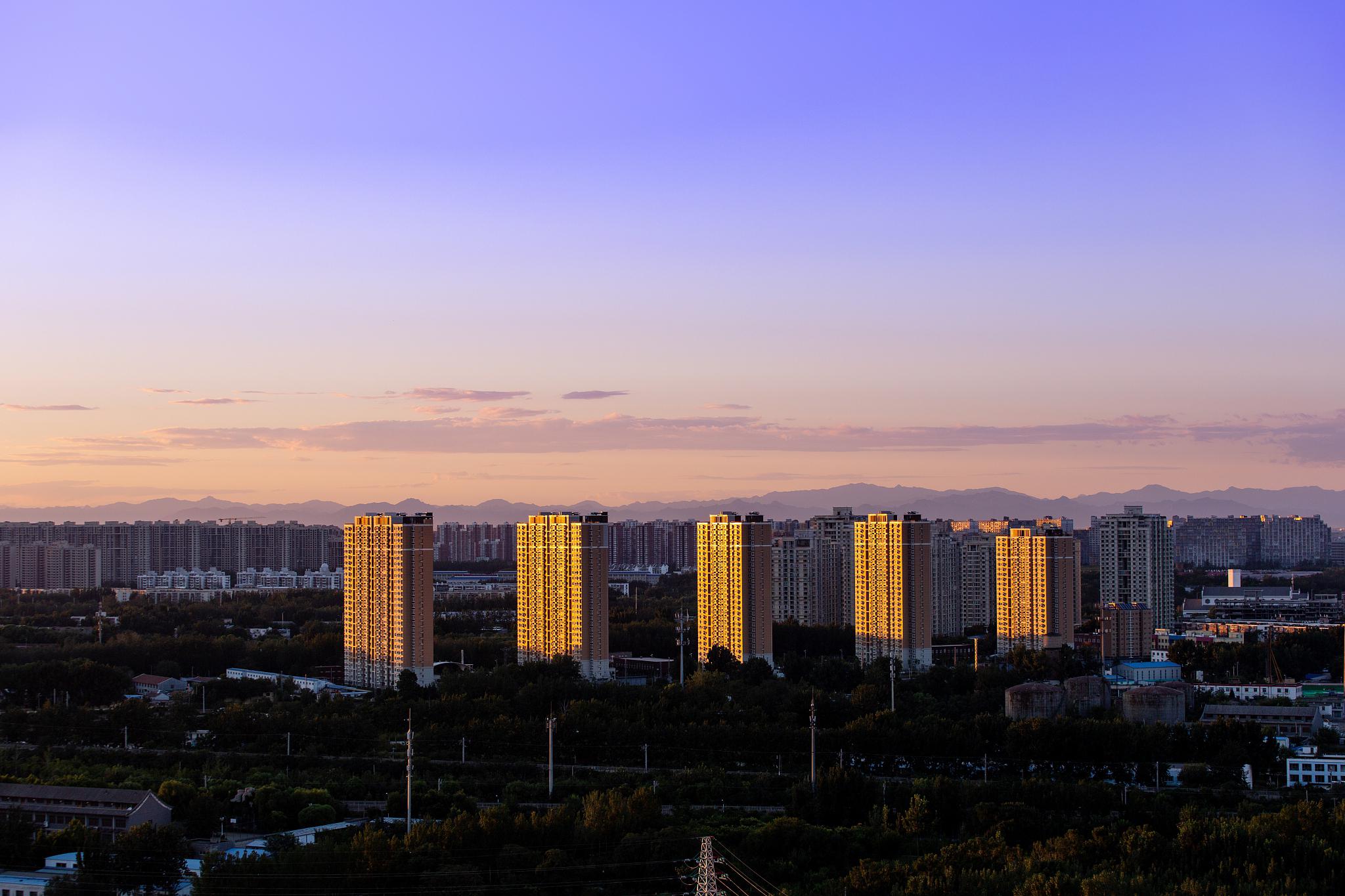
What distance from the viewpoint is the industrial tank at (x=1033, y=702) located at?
14586 mm

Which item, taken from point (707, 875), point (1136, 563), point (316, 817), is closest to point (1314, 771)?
point (316, 817)

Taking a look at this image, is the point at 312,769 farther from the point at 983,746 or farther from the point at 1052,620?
the point at 1052,620

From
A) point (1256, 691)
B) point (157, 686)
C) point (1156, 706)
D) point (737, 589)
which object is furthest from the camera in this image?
point (737, 589)

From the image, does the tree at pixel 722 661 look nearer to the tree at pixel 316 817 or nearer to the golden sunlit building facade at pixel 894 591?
the golden sunlit building facade at pixel 894 591

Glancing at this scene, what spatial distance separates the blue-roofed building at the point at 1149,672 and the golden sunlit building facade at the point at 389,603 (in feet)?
29.1

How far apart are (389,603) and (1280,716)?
10.9m

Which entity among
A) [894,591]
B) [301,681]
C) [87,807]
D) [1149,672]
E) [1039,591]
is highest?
[894,591]

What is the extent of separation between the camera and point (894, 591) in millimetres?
20078

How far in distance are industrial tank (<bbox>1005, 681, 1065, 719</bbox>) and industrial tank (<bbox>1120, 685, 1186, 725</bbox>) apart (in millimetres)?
693

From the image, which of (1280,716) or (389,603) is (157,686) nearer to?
(389,603)

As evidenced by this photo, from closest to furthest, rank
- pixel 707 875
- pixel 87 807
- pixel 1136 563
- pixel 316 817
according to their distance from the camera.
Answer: pixel 707 875, pixel 87 807, pixel 316 817, pixel 1136 563

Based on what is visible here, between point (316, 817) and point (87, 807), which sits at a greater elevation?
point (87, 807)

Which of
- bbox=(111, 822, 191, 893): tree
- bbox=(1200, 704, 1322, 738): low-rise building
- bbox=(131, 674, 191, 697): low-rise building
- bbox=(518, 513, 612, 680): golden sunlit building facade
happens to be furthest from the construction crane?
bbox=(111, 822, 191, 893): tree

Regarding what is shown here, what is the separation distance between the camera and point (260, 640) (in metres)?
22.5
